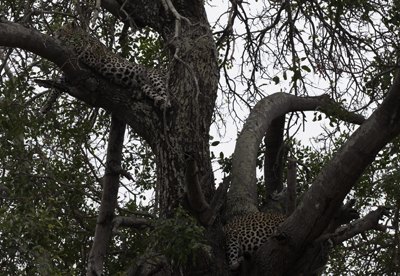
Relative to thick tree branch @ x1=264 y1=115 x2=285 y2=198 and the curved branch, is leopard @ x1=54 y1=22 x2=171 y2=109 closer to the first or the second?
the curved branch

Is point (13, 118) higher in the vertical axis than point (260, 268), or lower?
higher

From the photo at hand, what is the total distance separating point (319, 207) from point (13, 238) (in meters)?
2.18

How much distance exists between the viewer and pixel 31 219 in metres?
3.43

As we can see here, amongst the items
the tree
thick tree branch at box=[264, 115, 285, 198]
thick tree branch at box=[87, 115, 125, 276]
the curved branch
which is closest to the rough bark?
the tree

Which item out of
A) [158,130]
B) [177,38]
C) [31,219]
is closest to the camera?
[177,38]

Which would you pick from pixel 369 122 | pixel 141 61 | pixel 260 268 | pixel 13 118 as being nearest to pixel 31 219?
pixel 13 118

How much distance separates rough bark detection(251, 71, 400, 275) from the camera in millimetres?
2818

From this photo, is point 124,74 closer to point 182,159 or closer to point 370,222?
point 182,159

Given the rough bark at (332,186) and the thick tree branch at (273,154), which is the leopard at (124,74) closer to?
the rough bark at (332,186)

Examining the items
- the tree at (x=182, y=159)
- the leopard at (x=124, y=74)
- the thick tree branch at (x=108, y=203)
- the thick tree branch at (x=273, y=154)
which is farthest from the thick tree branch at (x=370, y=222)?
the thick tree branch at (x=273, y=154)

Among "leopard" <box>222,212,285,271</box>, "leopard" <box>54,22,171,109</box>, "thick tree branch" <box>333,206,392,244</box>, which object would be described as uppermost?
"leopard" <box>54,22,171,109</box>

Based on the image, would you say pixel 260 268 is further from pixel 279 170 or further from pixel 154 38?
pixel 154 38

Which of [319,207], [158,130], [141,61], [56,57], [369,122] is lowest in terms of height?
[319,207]

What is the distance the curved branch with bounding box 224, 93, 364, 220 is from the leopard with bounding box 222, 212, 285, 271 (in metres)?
0.48
